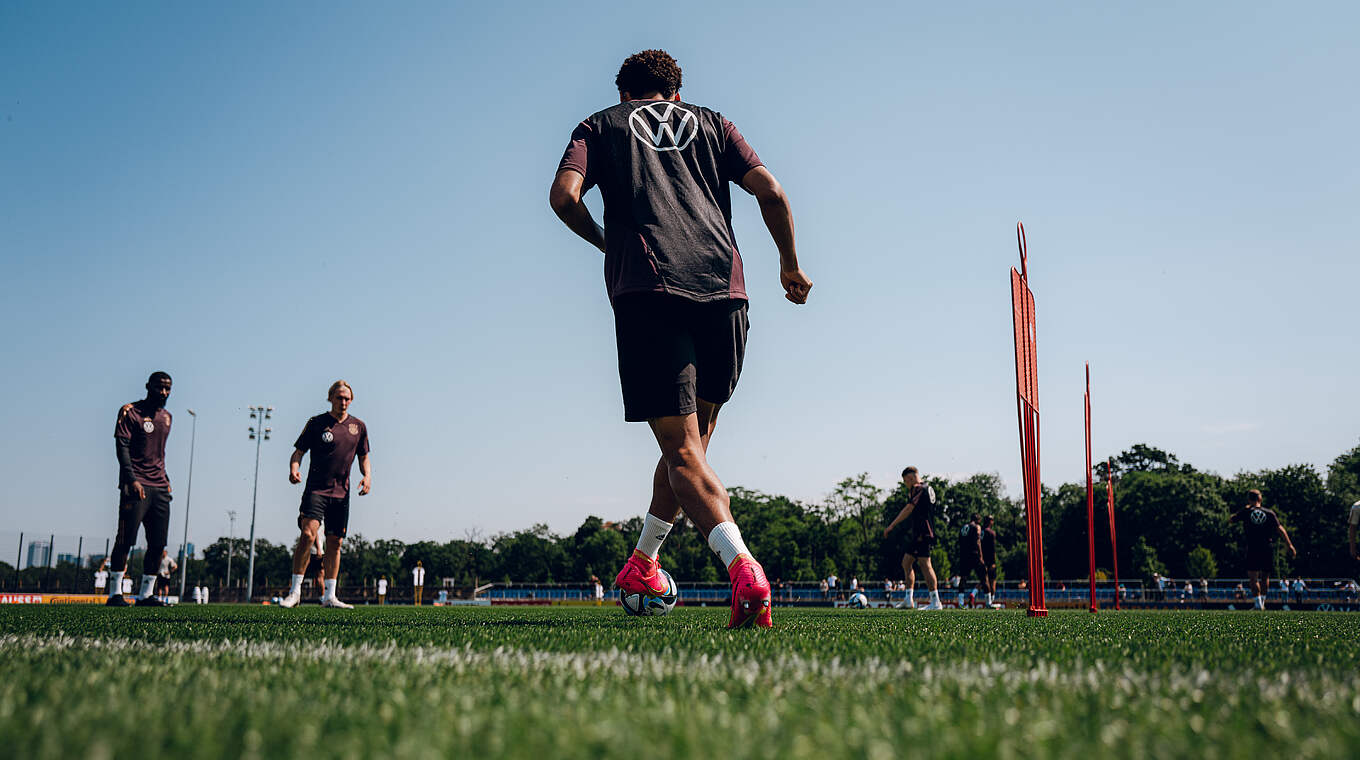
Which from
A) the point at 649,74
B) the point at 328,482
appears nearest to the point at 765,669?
the point at 649,74

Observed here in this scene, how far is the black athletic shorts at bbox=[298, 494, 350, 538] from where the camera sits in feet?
33.7

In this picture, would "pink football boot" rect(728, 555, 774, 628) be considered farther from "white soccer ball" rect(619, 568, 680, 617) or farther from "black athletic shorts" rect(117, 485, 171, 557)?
"black athletic shorts" rect(117, 485, 171, 557)

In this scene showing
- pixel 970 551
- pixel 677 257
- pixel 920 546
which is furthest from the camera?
pixel 970 551

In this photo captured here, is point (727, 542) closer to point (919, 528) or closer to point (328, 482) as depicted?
point (328, 482)

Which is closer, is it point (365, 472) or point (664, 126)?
point (664, 126)

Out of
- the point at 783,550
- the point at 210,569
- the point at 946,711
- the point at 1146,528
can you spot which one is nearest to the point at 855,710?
the point at 946,711

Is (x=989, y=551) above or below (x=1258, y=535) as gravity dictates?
below

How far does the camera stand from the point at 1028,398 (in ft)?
23.6

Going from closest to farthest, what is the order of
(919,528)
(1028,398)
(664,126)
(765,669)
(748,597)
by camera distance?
(765,669)
(748,597)
(664,126)
(1028,398)
(919,528)

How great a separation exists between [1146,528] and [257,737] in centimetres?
8193

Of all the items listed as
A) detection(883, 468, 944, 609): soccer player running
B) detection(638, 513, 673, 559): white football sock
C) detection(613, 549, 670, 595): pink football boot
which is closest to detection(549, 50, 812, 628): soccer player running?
detection(638, 513, 673, 559): white football sock

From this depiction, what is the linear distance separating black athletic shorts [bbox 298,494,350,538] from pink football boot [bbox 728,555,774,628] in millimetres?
7816

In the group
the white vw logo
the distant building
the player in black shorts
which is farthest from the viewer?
the distant building

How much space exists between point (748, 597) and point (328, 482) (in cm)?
812
